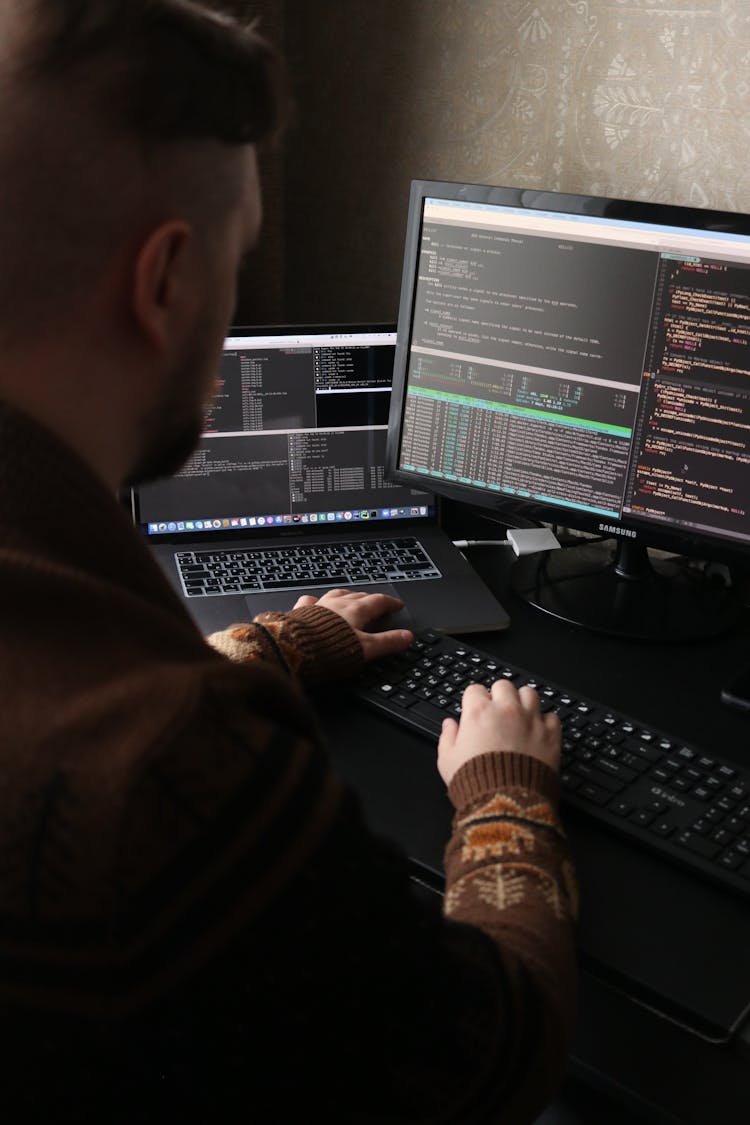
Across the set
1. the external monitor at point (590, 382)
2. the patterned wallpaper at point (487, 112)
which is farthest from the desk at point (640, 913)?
the patterned wallpaper at point (487, 112)

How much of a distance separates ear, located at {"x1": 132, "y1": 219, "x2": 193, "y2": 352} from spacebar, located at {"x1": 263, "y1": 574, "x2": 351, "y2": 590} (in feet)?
2.46

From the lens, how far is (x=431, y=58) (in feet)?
5.54

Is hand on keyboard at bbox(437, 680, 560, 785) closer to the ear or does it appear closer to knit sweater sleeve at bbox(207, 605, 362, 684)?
knit sweater sleeve at bbox(207, 605, 362, 684)

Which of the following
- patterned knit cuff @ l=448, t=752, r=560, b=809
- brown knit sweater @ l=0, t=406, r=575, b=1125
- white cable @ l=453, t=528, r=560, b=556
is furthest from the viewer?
white cable @ l=453, t=528, r=560, b=556

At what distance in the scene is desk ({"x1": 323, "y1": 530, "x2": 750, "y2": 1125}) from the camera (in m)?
0.83

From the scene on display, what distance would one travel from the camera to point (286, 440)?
155 cm

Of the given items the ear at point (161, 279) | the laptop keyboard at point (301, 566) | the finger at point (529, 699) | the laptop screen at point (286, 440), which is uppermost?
the ear at point (161, 279)

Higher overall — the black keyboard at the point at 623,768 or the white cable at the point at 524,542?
the white cable at the point at 524,542

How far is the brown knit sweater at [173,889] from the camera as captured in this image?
0.59m

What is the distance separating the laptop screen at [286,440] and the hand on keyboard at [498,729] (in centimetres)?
53

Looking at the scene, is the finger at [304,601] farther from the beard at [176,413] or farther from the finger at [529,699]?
the beard at [176,413]

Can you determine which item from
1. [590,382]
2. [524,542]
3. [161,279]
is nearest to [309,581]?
[524,542]

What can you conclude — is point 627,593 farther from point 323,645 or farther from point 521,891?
point 521,891

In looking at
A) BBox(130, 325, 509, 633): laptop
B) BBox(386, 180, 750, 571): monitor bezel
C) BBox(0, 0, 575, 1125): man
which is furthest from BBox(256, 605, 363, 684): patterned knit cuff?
BBox(0, 0, 575, 1125): man
